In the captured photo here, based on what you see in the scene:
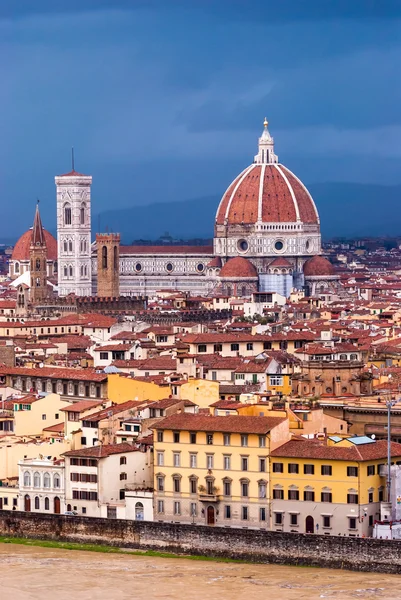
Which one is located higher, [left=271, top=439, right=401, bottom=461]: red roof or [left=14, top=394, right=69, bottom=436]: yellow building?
[left=14, top=394, right=69, bottom=436]: yellow building

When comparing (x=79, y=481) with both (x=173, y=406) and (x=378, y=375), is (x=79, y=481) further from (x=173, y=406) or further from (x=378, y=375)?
(x=378, y=375)

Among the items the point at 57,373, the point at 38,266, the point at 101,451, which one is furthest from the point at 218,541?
the point at 38,266

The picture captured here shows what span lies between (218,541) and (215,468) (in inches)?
65.7

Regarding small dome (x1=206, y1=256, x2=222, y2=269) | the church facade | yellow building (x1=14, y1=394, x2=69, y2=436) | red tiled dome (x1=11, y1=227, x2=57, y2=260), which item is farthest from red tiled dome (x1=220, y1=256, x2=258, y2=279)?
yellow building (x1=14, y1=394, x2=69, y2=436)

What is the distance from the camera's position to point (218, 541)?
3738 cm

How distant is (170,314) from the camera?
290 feet

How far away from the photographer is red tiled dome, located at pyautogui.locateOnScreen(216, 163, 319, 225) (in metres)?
140

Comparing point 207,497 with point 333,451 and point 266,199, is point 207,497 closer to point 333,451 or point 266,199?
point 333,451

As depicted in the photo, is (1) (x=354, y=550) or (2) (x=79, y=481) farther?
(2) (x=79, y=481)

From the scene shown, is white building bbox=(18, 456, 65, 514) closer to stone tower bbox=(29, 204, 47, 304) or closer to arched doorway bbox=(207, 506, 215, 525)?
arched doorway bbox=(207, 506, 215, 525)

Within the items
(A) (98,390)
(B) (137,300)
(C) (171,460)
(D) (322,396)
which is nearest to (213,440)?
(C) (171,460)

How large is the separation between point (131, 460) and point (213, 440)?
210 cm

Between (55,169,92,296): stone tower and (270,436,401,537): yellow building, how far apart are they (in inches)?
3645

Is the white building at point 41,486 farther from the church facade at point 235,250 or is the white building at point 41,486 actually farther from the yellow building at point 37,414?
the church facade at point 235,250
